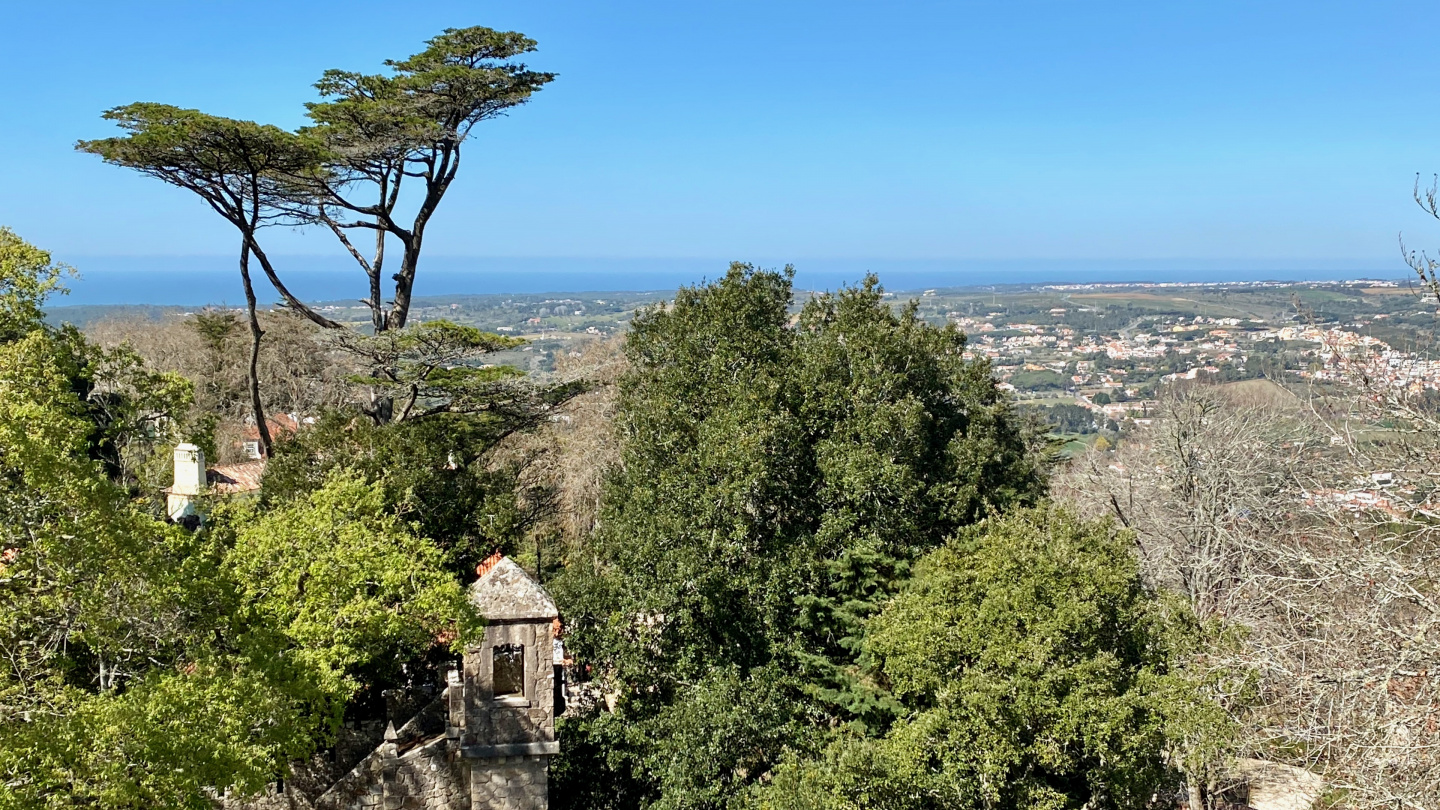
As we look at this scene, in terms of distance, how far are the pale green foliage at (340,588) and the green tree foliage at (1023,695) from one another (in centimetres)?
460

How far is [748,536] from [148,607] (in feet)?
25.2

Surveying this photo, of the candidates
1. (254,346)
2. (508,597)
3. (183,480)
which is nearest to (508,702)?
(508,597)

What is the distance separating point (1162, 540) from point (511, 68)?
53.2 ft

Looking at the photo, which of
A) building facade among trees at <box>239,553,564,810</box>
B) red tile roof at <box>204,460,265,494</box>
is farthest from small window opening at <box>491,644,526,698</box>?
red tile roof at <box>204,460,265,494</box>

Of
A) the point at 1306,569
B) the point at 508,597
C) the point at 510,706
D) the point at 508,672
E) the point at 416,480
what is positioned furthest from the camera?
the point at 416,480

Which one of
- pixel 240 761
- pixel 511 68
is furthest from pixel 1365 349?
pixel 511 68

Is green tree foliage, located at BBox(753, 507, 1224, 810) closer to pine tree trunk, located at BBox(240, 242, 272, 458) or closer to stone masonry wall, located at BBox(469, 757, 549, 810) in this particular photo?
stone masonry wall, located at BBox(469, 757, 549, 810)

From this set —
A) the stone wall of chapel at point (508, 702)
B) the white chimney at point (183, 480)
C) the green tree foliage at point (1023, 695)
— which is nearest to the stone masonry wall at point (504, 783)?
the stone wall of chapel at point (508, 702)

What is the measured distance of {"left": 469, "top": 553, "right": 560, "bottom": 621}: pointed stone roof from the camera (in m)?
11.1

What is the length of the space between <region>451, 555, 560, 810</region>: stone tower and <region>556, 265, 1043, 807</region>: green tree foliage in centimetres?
202

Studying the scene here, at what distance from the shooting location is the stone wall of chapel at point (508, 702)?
36.8 ft

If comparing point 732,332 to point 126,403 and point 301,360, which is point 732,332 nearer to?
point 126,403

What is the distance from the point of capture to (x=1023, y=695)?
10.3 meters

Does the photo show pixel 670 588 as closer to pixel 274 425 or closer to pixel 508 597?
pixel 508 597
